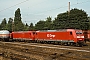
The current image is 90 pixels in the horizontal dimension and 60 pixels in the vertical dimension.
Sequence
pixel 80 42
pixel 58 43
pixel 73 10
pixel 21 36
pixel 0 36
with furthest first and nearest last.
Result: pixel 73 10 < pixel 0 36 < pixel 21 36 < pixel 58 43 < pixel 80 42

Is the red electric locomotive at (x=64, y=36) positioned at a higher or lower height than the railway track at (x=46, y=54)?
higher

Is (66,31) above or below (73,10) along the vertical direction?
below

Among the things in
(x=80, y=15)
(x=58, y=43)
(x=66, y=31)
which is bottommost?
(x=58, y=43)

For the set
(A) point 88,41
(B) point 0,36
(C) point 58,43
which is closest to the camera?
(C) point 58,43

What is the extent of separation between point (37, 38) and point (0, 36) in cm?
1616

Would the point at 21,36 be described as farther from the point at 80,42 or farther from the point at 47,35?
the point at 80,42

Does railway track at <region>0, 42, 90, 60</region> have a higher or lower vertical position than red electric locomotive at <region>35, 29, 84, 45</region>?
lower

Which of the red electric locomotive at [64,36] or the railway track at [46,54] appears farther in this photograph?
the red electric locomotive at [64,36]

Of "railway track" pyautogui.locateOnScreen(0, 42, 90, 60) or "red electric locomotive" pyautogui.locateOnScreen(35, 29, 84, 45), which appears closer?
"railway track" pyautogui.locateOnScreen(0, 42, 90, 60)

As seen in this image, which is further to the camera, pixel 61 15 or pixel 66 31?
pixel 61 15

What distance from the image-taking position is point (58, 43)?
1323 inches

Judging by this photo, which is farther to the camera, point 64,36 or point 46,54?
point 64,36

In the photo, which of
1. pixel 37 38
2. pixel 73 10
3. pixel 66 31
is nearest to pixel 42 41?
pixel 37 38

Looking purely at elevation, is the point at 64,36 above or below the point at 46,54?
above
